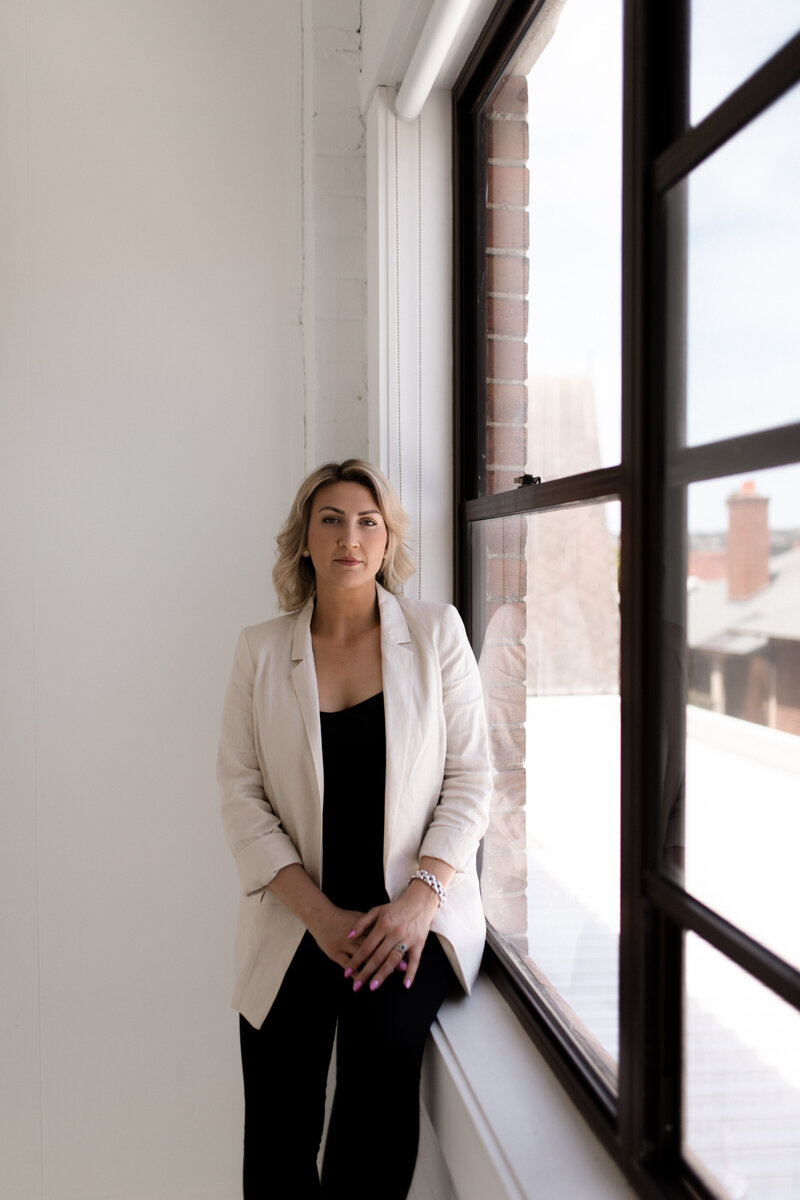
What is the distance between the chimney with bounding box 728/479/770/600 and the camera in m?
0.83

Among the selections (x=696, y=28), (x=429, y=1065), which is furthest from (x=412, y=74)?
(x=429, y=1065)

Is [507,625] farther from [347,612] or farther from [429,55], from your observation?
[429,55]

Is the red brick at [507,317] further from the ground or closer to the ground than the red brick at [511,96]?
closer to the ground

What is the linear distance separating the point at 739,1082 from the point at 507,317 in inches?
54.3

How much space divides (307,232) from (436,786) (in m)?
1.48

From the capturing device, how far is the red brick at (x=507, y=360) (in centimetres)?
169

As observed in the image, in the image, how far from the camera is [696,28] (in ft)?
3.24

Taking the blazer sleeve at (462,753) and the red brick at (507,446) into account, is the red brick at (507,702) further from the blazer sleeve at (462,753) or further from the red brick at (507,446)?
the red brick at (507,446)

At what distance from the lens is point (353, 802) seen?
166 centimetres

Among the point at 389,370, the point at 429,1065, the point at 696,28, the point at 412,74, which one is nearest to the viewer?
the point at 696,28

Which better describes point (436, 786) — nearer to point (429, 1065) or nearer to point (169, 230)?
point (429, 1065)

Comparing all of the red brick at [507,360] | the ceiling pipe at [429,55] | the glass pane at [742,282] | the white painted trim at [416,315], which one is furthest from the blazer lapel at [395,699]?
the ceiling pipe at [429,55]

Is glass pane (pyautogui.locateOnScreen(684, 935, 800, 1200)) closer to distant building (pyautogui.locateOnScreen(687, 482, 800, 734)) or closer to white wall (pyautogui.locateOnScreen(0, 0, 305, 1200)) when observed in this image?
distant building (pyautogui.locateOnScreen(687, 482, 800, 734))

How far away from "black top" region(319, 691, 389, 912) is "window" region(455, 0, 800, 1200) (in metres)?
0.29
